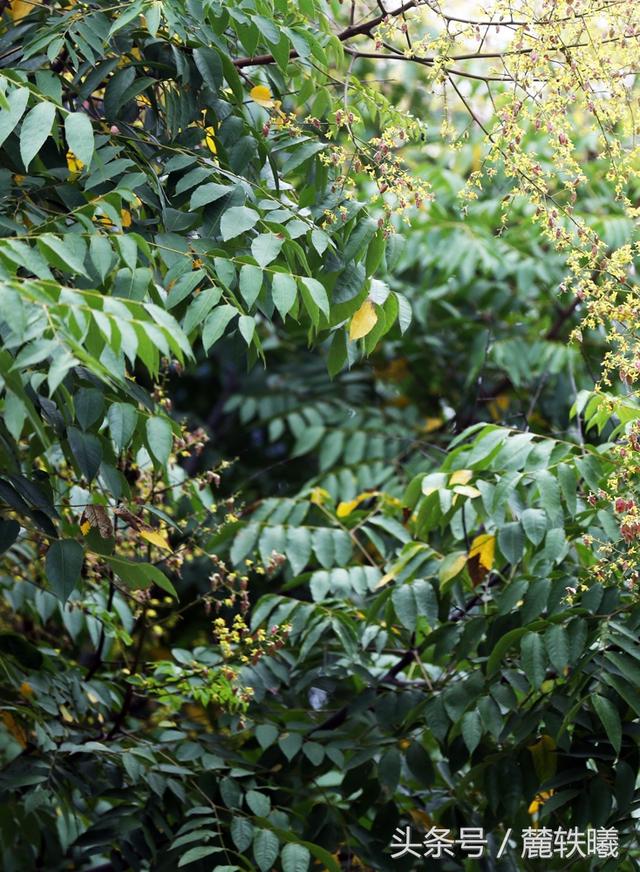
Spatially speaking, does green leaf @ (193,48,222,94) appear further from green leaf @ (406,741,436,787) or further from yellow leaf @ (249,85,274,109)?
green leaf @ (406,741,436,787)

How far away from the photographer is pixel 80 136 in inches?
77.2

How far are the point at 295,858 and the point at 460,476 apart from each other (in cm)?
89

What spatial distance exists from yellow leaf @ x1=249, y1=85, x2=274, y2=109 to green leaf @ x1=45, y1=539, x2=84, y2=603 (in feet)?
3.34

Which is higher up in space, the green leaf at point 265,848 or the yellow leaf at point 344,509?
the yellow leaf at point 344,509

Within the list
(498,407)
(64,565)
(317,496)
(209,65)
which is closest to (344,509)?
(317,496)

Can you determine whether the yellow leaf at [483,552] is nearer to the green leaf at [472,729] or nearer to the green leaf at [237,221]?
the green leaf at [472,729]

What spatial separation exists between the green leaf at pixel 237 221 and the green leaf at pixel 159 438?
0.35 meters

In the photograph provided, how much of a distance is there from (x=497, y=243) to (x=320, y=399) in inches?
38.0

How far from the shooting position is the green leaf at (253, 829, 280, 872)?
235cm

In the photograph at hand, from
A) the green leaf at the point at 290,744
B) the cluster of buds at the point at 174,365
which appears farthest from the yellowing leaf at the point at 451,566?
the cluster of buds at the point at 174,365

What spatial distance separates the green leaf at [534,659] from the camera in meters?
2.36

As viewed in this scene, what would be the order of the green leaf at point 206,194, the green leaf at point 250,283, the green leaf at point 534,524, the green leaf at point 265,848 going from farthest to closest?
1. the green leaf at point 534,524
2. the green leaf at point 265,848
3. the green leaf at point 206,194
4. the green leaf at point 250,283

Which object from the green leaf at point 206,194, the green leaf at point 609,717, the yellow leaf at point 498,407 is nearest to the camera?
the green leaf at point 206,194

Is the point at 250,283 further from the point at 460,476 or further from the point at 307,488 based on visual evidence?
the point at 307,488
